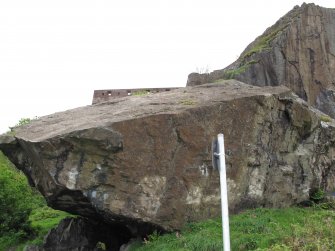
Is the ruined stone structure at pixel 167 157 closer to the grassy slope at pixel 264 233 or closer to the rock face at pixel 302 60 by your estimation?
the grassy slope at pixel 264 233

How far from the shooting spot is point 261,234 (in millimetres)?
11078

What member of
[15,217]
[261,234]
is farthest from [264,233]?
[15,217]

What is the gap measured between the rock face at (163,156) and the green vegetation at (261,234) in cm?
48

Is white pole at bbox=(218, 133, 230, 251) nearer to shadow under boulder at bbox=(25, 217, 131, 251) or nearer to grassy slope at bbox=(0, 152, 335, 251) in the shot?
grassy slope at bbox=(0, 152, 335, 251)

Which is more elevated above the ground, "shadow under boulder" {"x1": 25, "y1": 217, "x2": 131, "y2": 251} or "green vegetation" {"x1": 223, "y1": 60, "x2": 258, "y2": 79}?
"green vegetation" {"x1": 223, "y1": 60, "x2": 258, "y2": 79}

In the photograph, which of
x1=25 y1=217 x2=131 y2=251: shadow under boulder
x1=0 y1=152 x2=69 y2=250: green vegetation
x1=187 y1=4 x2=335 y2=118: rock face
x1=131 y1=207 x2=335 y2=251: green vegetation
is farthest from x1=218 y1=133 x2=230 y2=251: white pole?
x1=187 y1=4 x2=335 y2=118: rock face

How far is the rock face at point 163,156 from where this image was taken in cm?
1202

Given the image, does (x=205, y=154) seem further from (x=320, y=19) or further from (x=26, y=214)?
(x=320, y=19)

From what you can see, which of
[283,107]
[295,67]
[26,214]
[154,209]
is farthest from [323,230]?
[295,67]

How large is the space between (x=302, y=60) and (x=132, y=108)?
16853 mm

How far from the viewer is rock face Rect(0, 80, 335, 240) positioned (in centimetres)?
1202

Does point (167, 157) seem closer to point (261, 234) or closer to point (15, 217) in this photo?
point (261, 234)

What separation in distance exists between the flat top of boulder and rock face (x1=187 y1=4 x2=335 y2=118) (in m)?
11.4

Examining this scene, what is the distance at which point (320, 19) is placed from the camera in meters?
28.5
